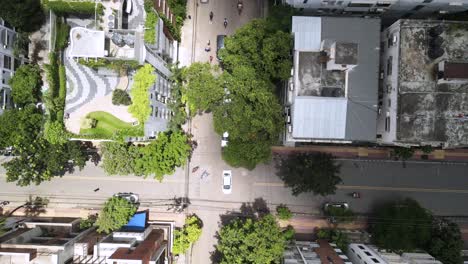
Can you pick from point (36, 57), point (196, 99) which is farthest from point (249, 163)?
point (36, 57)

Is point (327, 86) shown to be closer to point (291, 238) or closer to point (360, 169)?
point (360, 169)

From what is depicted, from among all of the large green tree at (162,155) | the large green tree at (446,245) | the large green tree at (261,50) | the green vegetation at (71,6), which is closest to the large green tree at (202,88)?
the large green tree at (261,50)

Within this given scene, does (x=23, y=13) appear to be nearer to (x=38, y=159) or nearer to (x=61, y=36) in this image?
(x=61, y=36)

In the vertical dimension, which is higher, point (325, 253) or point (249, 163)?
point (249, 163)

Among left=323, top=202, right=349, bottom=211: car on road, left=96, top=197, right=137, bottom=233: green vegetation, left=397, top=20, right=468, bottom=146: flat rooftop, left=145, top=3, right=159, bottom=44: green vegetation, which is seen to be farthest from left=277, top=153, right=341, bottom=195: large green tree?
left=145, top=3, right=159, bottom=44: green vegetation

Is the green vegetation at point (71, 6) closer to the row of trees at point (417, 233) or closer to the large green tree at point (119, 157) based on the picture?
the large green tree at point (119, 157)
